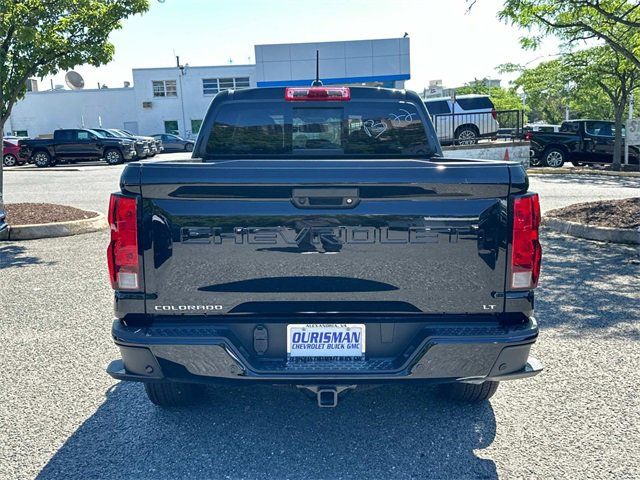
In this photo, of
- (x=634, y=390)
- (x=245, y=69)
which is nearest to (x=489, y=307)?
(x=634, y=390)

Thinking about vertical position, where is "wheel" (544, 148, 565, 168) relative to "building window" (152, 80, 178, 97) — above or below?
below

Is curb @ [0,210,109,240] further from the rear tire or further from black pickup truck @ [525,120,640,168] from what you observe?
black pickup truck @ [525,120,640,168]

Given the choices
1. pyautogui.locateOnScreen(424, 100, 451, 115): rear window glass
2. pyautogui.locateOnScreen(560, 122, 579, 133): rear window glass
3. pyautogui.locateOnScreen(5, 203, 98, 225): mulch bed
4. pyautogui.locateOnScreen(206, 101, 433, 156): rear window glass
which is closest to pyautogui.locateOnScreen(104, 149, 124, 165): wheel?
pyautogui.locateOnScreen(424, 100, 451, 115): rear window glass

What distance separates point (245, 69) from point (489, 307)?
43.6m

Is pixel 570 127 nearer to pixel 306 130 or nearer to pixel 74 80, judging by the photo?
pixel 306 130

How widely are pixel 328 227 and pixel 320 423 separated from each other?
4.70 feet

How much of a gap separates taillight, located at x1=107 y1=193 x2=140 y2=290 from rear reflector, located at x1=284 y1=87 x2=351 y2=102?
1.78 meters

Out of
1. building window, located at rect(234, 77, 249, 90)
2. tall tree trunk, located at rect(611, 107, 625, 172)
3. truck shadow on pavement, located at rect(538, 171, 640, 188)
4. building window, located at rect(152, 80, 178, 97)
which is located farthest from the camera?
building window, located at rect(152, 80, 178, 97)

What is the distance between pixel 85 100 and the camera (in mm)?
47219

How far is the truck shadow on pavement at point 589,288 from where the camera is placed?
529cm

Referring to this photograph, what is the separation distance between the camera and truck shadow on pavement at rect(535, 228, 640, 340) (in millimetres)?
5289

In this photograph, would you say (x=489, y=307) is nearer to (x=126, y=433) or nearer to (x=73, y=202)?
(x=126, y=433)

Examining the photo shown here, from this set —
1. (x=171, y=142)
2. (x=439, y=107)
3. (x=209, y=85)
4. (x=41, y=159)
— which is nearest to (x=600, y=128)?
(x=439, y=107)

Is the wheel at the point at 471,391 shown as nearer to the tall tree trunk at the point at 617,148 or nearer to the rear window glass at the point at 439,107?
the rear window glass at the point at 439,107
